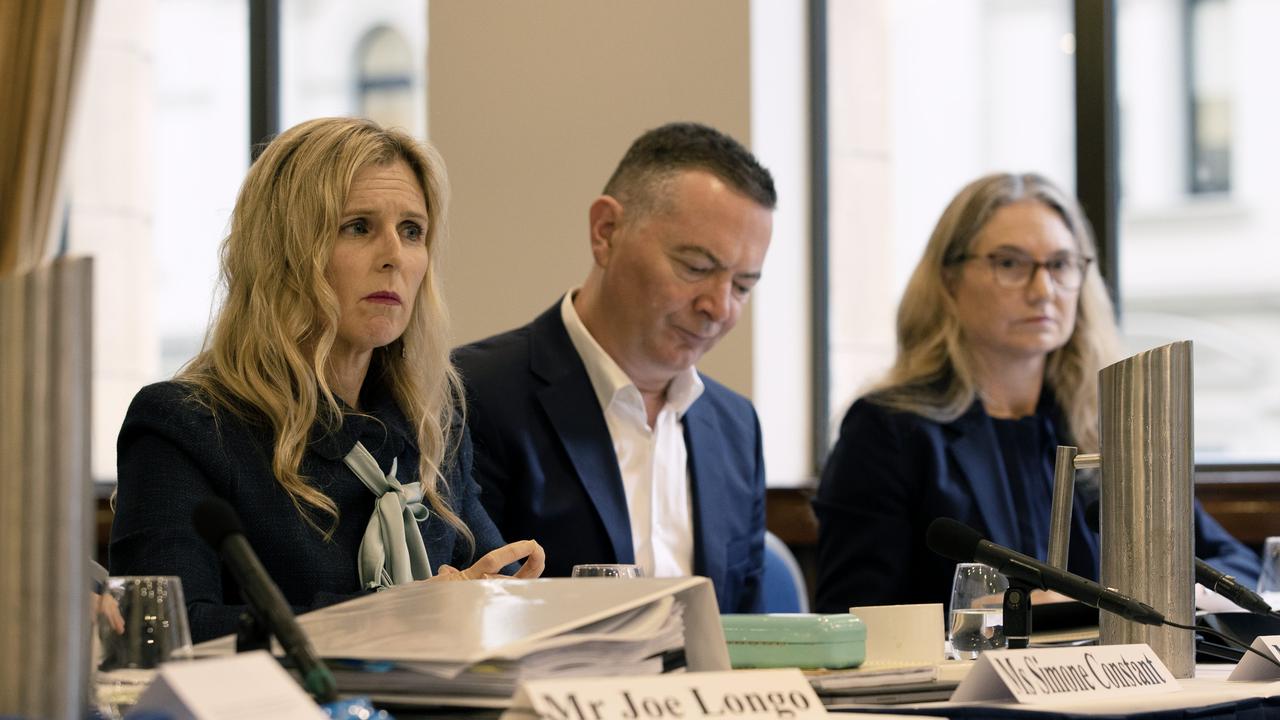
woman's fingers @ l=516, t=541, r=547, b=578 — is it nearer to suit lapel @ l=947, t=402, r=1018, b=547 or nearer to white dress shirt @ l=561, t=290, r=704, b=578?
white dress shirt @ l=561, t=290, r=704, b=578

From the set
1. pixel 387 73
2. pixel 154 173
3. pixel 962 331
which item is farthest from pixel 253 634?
pixel 154 173

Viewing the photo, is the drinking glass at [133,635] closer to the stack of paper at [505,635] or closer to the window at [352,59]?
the stack of paper at [505,635]

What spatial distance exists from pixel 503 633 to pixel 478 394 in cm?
167

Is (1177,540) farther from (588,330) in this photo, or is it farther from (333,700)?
(588,330)

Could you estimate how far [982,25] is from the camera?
4145mm

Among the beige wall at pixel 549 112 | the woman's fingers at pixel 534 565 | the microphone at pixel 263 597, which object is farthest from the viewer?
the beige wall at pixel 549 112

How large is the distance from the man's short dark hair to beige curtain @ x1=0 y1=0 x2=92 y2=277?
2137mm

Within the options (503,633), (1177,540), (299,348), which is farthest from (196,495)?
(1177,540)

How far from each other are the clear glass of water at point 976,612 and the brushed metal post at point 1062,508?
0.07m

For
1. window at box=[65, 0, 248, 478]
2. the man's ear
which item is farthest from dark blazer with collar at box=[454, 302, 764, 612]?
window at box=[65, 0, 248, 478]

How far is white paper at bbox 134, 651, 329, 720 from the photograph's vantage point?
2.75 feet

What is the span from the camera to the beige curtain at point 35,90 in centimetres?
82

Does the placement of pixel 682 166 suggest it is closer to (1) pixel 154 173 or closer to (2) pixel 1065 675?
(2) pixel 1065 675

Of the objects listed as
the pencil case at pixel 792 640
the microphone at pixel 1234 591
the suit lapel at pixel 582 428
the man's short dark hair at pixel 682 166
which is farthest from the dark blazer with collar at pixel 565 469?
the pencil case at pixel 792 640
